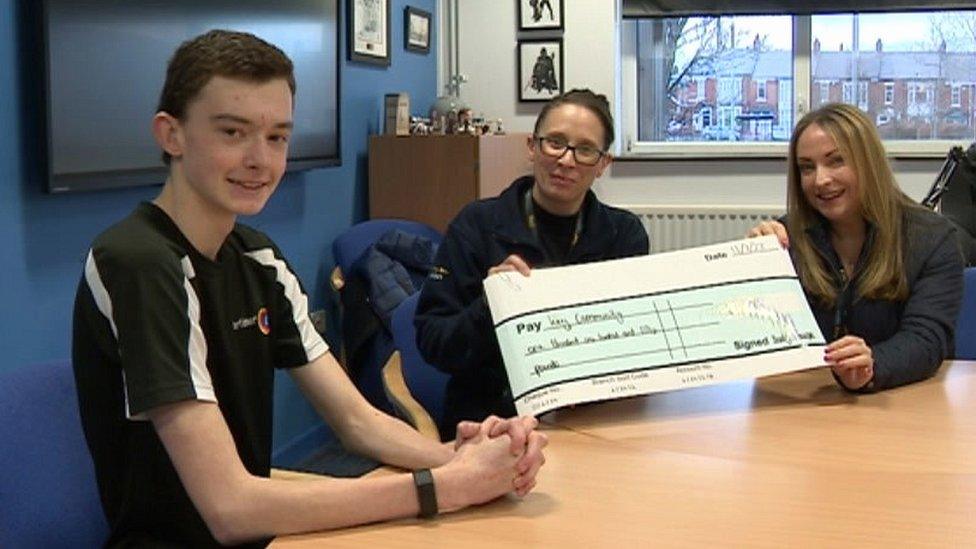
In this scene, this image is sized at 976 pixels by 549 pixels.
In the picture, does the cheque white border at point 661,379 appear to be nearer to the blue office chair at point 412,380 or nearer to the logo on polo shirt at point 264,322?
the logo on polo shirt at point 264,322

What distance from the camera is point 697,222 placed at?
5.23m

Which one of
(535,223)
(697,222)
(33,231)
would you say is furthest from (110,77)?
(697,222)

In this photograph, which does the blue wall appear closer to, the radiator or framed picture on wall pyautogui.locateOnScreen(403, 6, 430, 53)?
framed picture on wall pyautogui.locateOnScreen(403, 6, 430, 53)

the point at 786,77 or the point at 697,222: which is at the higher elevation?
A: the point at 786,77

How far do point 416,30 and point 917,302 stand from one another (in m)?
3.40

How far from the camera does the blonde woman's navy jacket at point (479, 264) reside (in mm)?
2219

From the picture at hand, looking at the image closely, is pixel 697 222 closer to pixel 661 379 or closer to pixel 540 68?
pixel 540 68

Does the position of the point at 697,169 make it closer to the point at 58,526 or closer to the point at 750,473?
the point at 750,473

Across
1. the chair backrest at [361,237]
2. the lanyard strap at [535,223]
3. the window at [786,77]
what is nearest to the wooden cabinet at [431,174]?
the chair backrest at [361,237]

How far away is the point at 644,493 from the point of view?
1.49 metres

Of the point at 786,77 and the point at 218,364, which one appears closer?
the point at 218,364

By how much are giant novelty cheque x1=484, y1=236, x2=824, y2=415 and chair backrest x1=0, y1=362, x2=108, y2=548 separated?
680 mm

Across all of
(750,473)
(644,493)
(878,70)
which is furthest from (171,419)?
(878,70)

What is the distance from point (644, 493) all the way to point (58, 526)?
82cm
